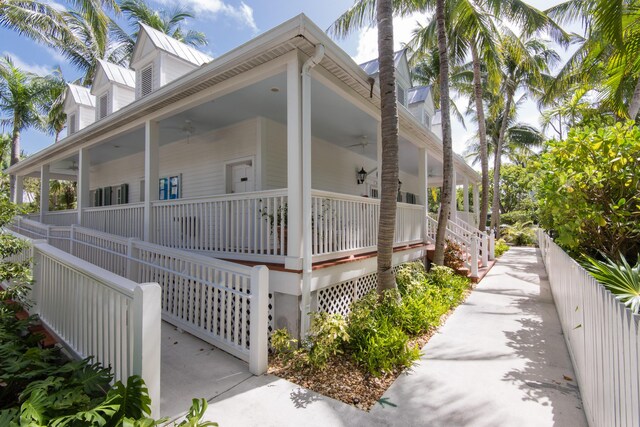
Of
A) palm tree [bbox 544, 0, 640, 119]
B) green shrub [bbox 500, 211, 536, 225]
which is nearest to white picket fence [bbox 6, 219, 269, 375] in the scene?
palm tree [bbox 544, 0, 640, 119]

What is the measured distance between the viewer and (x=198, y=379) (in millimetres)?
3451

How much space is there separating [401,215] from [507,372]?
425 cm

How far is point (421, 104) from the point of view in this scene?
39.6 ft

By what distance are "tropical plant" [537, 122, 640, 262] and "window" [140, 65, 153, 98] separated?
10.1 m

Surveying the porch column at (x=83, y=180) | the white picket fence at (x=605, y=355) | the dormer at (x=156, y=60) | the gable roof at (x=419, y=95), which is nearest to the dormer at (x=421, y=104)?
the gable roof at (x=419, y=95)

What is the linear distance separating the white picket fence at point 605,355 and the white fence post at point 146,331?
9.89 feet

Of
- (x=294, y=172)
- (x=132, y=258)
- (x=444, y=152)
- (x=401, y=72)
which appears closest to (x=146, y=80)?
(x=132, y=258)

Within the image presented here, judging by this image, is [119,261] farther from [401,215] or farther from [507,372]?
[507,372]

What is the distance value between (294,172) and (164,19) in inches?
915

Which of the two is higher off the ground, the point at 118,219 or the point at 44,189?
the point at 44,189

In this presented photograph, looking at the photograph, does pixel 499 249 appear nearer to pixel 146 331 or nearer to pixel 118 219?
pixel 118 219

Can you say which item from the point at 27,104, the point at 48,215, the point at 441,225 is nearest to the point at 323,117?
the point at 441,225

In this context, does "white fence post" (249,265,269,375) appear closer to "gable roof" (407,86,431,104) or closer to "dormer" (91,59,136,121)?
"dormer" (91,59,136,121)

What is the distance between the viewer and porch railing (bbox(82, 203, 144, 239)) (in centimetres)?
726
